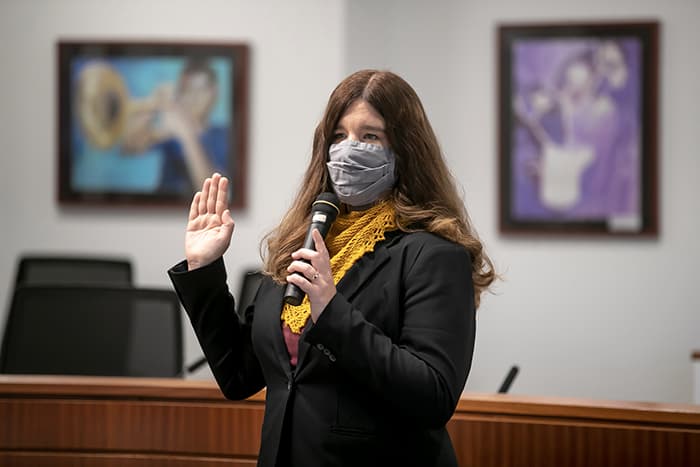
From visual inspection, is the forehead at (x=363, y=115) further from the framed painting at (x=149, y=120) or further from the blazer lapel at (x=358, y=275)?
the framed painting at (x=149, y=120)

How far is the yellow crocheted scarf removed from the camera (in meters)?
1.49

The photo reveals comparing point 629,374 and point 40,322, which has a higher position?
point 40,322

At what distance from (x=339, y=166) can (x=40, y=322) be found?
6.02 ft

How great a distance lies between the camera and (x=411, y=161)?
1.51 m

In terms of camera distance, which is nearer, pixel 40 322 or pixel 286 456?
pixel 286 456

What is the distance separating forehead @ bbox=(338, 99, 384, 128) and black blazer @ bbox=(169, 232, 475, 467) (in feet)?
0.58

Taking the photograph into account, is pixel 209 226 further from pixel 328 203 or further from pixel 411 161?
pixel 411 161

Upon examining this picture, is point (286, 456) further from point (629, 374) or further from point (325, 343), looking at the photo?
point (629, 374)

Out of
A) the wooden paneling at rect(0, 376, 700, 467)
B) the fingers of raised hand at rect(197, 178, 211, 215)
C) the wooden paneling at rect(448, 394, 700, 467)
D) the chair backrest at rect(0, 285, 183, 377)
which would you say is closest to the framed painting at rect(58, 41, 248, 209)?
the chair backrest at rect(0, 285, 183, 377)

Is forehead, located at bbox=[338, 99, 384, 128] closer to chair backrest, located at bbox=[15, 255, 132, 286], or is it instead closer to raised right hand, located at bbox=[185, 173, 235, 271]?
raised right hand, located at bbox=[185, 173, 235, 271]

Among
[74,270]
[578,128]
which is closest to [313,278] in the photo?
[74,270]

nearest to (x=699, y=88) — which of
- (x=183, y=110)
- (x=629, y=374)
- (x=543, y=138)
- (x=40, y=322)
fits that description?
(x=543, y=138)

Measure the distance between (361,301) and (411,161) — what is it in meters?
0.24

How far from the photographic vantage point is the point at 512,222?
14.0ft
